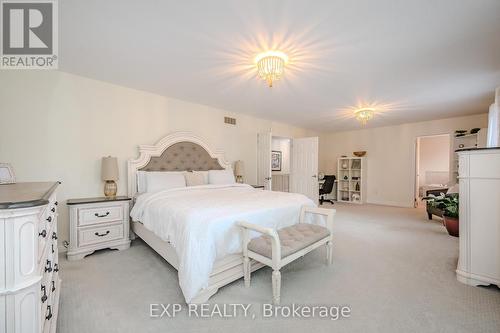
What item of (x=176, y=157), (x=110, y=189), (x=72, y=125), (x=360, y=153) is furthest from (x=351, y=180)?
(x=72, y=125)

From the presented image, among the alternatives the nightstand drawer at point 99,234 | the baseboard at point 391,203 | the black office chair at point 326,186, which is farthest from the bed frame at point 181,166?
the baseboard at point 391,203

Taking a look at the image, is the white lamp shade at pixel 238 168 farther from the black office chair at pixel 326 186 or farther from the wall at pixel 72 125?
the black office chair at pixel 326 186

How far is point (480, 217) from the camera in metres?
2.01

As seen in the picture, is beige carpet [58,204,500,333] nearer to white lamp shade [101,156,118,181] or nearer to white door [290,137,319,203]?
white lamp shade [101,156,118,181]

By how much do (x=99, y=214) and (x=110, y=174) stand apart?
0.54 metres

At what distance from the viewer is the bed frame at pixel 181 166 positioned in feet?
6.36

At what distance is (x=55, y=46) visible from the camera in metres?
2.23

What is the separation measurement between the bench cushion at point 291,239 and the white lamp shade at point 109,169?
2.19 meters

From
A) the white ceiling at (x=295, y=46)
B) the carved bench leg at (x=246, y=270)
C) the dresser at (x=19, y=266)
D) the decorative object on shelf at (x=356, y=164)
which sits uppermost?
the white ceiling at (x=295, y=46)

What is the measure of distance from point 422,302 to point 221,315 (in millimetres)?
1611

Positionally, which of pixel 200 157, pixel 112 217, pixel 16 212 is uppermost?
pixel 200 157

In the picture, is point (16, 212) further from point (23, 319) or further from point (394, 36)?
point (394, 36)

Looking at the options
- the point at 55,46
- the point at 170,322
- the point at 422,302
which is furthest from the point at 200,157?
the point at 422,302

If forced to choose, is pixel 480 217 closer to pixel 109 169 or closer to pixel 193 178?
pixel 193 178
